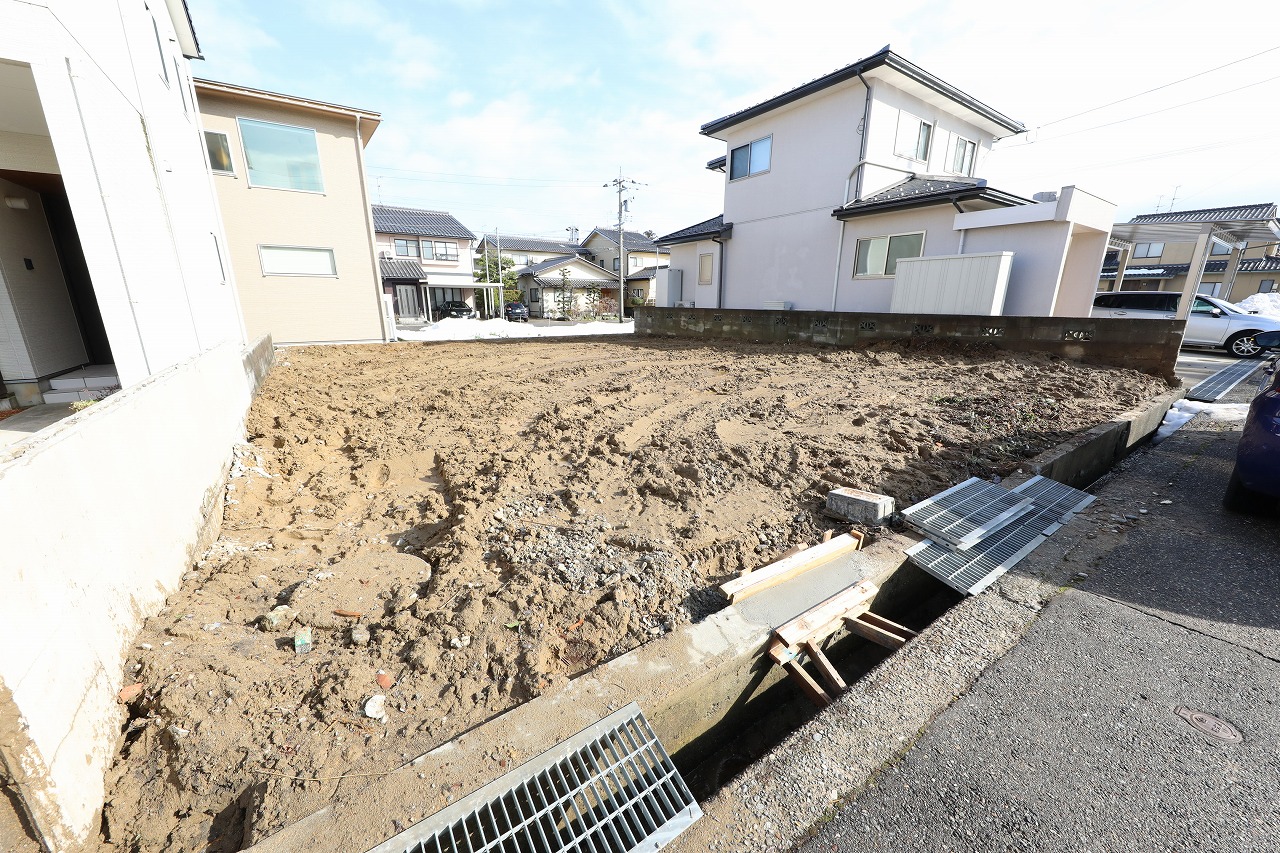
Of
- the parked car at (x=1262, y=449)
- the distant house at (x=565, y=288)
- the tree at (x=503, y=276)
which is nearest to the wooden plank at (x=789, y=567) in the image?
the parked car at (x=1262, y=449)

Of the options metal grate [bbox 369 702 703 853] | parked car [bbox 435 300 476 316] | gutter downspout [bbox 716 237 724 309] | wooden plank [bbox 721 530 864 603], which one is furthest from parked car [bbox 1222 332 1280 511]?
parked car [bbox 435 300 476 316]

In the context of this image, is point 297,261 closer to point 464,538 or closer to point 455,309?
point 464,538

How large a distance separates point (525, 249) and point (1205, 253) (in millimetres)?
37304

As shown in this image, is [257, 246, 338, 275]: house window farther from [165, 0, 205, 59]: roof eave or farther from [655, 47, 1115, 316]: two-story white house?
[655, 47, 1115, 316]: two-story white house

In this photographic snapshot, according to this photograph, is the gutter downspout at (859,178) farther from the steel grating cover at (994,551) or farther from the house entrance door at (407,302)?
the house entrance door at (407,302)

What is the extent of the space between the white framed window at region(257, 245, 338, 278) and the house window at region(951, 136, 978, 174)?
49.9 feet

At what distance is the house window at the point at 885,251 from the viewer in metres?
10.0

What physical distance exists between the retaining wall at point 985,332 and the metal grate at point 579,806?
831 cm

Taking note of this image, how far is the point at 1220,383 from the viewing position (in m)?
7.09

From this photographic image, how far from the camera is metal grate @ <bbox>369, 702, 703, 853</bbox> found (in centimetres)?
139

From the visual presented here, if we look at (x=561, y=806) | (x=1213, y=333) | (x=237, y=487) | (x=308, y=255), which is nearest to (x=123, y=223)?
(x=237, y=487)

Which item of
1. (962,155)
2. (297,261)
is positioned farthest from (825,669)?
(962,155)

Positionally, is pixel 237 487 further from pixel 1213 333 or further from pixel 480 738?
pixel 1213 333

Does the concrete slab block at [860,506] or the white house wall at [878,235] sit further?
the white house wall at [878,235]
